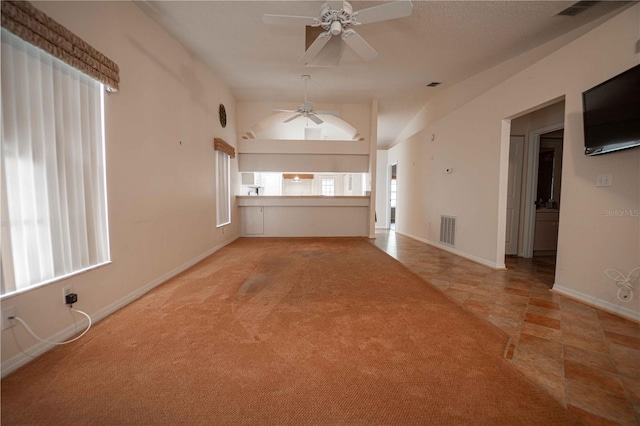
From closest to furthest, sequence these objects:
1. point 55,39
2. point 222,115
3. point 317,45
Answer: point 55,39, point 317,45, point 222,115

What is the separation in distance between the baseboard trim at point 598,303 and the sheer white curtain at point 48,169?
182 inches

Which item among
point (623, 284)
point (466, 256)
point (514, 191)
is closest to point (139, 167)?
point (623, 284)

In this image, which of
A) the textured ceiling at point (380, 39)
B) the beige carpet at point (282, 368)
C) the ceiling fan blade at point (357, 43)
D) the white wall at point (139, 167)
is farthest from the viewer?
the textured ceiling at point (380, 39)

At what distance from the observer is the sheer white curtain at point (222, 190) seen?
4770 mm

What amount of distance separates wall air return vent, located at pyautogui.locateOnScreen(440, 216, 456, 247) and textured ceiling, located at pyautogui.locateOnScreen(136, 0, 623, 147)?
265 centimetres

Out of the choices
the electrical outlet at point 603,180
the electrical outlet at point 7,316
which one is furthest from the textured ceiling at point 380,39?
the electrical outlet at point 7,316

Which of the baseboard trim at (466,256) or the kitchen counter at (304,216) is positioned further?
the kitchen counter at (304,216)

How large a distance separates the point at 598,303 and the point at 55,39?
16.3 feet

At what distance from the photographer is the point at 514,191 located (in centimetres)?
434

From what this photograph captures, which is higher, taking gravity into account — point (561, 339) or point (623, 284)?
point (623, 284)

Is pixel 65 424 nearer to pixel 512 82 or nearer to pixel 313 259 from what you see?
pixel 313 259

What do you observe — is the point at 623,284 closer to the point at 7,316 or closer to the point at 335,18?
the point at 335,18

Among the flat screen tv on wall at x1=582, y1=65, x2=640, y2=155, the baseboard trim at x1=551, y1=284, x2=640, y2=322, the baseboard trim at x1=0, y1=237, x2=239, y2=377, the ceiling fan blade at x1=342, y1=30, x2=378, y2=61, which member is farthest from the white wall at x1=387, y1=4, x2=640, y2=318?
the baseboard trim at x1=0, y1=237, x2=239, y2=377

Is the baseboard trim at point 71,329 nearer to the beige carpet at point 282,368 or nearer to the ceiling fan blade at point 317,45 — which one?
the beige carpet at point 282,368
